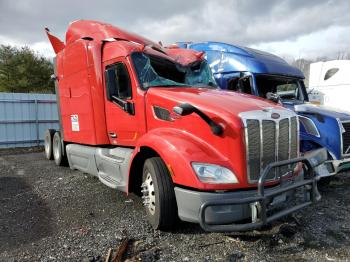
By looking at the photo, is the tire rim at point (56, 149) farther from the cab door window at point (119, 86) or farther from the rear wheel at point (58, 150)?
the cab door window at point (119, 86)

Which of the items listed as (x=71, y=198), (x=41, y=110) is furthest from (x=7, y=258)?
(x=41, y=110)

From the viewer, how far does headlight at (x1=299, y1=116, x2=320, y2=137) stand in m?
6.45

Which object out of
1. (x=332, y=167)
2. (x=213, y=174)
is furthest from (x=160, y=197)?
(x=332, y=167)

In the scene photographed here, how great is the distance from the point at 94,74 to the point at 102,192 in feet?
7.14

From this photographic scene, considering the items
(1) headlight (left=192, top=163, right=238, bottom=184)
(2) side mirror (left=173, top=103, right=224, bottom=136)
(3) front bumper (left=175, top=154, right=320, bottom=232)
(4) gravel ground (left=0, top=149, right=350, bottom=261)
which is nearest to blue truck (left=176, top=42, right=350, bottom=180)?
(4) gravel ground (left=0, top=149, right=350, bottom=261)

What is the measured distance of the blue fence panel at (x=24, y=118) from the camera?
1438 cm

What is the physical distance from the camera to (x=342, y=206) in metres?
5.77

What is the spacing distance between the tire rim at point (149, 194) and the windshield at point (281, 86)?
401 cm

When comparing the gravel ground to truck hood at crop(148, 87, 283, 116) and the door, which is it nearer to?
the door

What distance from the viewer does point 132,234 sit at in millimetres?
4500

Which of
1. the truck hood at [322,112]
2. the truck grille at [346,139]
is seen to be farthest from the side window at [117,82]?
the truck grille at [346,139]

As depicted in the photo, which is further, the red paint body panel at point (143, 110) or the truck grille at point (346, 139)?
the truck grille at point (346, 139)

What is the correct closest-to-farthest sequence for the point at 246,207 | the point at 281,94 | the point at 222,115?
1. the point at 246,207
2. the point at 222,115
3. the point at 281,94

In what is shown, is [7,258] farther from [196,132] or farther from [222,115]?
[222,115]
